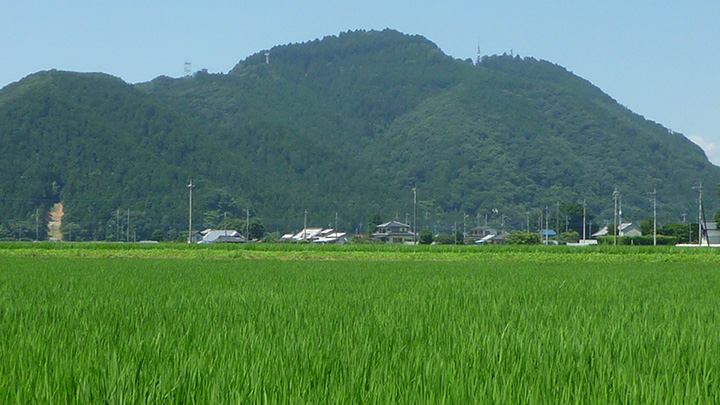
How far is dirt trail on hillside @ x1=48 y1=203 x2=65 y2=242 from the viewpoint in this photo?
340ft

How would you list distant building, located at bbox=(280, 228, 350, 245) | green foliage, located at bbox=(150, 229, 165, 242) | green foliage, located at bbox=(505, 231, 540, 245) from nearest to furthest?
green foliage, located at bbox=(505, 231, 540, 245) → green foliage, located at bbox=(150, 229, 165, 242) → distant building, located at bbox=(280, 228, 350, 245)

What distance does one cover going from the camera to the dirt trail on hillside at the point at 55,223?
10369 cm

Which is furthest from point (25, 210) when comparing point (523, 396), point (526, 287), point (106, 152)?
point (523, 396)

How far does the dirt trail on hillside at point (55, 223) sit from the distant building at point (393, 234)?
1887 inches

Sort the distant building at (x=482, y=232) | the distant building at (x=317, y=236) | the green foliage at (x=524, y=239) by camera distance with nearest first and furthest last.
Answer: the green foliage at (x=524, y=239)
the distant building at (x=317, y=236)
the distant building at (x=482, y=232)

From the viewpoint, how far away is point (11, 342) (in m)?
5.03

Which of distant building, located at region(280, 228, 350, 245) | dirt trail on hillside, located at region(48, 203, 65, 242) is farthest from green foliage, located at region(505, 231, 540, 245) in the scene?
dirt trail on hillside, located at region(48, 203, 65, 242)

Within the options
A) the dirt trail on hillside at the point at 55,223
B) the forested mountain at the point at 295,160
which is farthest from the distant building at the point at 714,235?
the dirt trail on hillside at the point at 55,223

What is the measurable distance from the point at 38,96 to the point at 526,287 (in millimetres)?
132806

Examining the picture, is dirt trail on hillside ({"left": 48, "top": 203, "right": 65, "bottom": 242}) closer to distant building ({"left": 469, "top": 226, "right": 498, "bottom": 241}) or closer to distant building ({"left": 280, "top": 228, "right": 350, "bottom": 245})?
distant building ({"left": 280, "top": 228, "right": 350, "bottom": 245})

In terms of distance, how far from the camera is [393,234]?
4355 inches

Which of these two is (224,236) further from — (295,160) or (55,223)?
(295,160)

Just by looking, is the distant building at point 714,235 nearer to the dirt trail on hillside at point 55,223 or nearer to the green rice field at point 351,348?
the green rice field at point 351,348

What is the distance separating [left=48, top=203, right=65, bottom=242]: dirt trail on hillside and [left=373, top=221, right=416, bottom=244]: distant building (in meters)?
47.9
